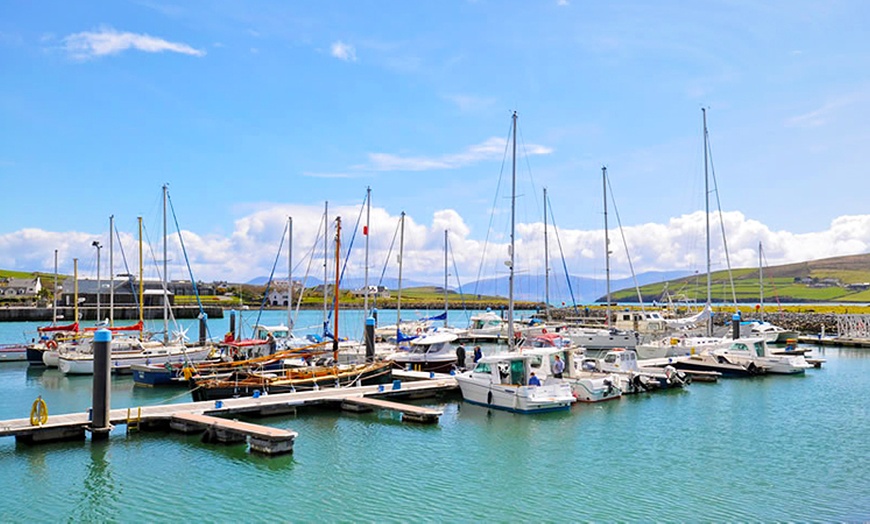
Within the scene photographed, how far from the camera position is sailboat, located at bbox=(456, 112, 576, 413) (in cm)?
3027

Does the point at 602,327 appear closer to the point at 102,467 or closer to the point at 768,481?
the point at 768,481

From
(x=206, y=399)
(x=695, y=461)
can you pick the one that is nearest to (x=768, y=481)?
(x=695, y=461)

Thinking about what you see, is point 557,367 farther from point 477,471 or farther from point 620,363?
point 477,471

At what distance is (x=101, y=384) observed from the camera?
76.4 feet

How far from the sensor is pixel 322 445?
80.5ft

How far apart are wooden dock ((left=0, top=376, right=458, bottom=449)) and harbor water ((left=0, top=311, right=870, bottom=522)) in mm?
444

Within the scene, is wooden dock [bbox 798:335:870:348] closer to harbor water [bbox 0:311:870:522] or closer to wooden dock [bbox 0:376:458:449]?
harbor water [bbox 0:311:870:522]

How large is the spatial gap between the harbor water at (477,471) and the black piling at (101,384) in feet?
1.64

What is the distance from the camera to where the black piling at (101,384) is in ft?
75.9

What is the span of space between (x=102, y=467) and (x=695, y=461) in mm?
18624

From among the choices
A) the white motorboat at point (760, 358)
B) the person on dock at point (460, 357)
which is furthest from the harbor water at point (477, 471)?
the white motorboat at point (760, 358)

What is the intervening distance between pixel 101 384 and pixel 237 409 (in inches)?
233

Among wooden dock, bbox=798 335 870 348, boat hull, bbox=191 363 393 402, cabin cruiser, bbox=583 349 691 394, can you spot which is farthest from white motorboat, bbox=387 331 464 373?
wooden dock, bbox=798 335 870 348

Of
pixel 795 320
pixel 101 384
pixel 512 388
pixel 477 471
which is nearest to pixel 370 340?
pixel 512 388
